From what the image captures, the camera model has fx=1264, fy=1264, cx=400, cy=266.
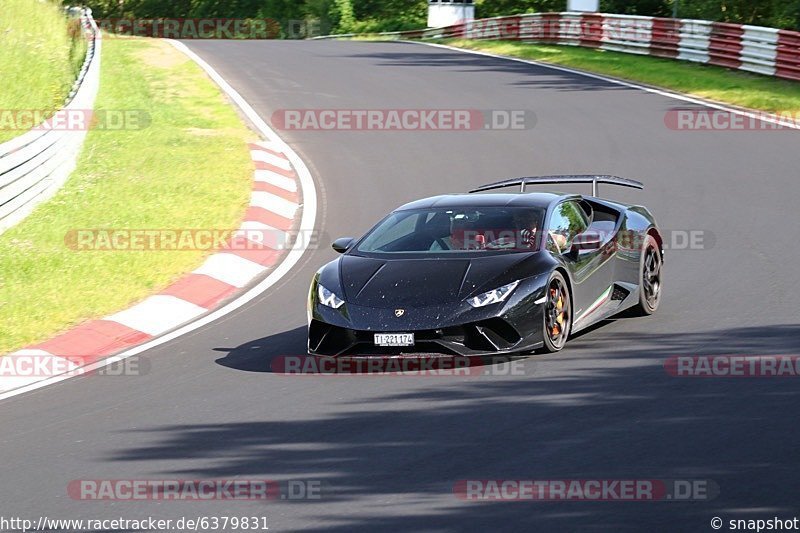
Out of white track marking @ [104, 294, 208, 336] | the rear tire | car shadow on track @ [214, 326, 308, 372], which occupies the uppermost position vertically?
the rear tire

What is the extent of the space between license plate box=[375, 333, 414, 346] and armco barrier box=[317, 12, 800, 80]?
17.5 metres

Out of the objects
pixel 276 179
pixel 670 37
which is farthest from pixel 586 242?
pixel 670 37

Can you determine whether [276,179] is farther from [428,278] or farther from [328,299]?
[428,278]

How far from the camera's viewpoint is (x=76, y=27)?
36.1 metres

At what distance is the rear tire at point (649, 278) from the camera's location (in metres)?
10.5

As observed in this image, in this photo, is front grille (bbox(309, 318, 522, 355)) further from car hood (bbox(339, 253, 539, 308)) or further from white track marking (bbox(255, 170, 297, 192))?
white track marking (bbox(255, 170, 297, 192))

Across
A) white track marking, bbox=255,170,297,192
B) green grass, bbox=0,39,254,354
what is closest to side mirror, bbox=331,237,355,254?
green grass, bbox=0,39,254,354

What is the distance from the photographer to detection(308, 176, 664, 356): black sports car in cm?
876

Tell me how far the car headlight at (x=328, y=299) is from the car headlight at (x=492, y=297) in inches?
38.2

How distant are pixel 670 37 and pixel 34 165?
18156 millimetres

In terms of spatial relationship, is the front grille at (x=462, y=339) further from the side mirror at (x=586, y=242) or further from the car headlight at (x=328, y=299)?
the side mirror at (x=586, y=242)

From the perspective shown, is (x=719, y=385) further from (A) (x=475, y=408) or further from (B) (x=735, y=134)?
(B) (x=735, y=134)

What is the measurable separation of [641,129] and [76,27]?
828 inches

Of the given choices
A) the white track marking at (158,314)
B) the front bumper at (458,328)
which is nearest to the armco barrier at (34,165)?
the white track marking at (158,314)
